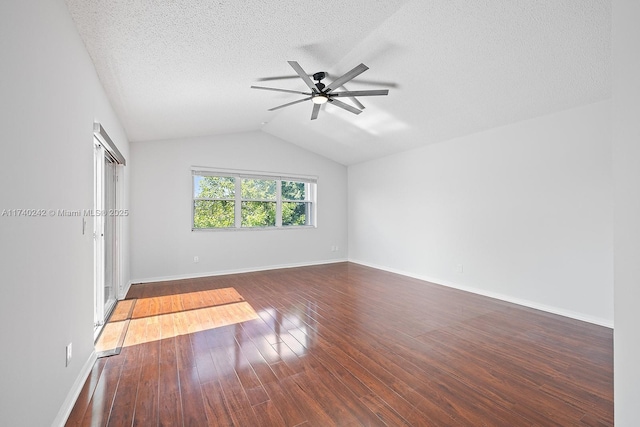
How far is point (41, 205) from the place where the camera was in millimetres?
1459

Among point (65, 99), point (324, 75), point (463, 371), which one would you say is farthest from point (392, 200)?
point (65, 99)

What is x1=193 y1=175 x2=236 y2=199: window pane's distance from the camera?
18.1 ft

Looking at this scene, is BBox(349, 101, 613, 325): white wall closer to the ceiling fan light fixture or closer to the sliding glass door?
the ceiling fan light fixture

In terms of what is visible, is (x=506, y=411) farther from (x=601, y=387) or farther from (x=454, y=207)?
(x=454, y=207)

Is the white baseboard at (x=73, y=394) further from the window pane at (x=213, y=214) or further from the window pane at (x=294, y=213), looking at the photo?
the window pane at (x=294, y=213)

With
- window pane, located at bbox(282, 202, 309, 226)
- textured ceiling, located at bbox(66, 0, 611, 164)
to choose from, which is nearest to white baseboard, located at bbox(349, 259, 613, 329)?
textured ceiling, located at bbox(66, 0, 611, 164)

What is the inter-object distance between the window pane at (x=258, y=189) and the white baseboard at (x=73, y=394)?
13.1ft

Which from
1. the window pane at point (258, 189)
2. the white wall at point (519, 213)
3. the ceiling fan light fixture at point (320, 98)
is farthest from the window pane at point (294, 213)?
the ceiling fan light fixture at point (320, 98)

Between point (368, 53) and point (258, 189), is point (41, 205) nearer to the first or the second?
point (368, 53)

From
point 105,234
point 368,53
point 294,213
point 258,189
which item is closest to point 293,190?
point 294,213

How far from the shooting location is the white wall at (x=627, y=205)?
1.07 metres

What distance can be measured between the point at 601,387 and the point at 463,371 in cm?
89

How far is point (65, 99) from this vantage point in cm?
179

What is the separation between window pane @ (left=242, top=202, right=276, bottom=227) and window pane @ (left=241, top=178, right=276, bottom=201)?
138 millimetres
